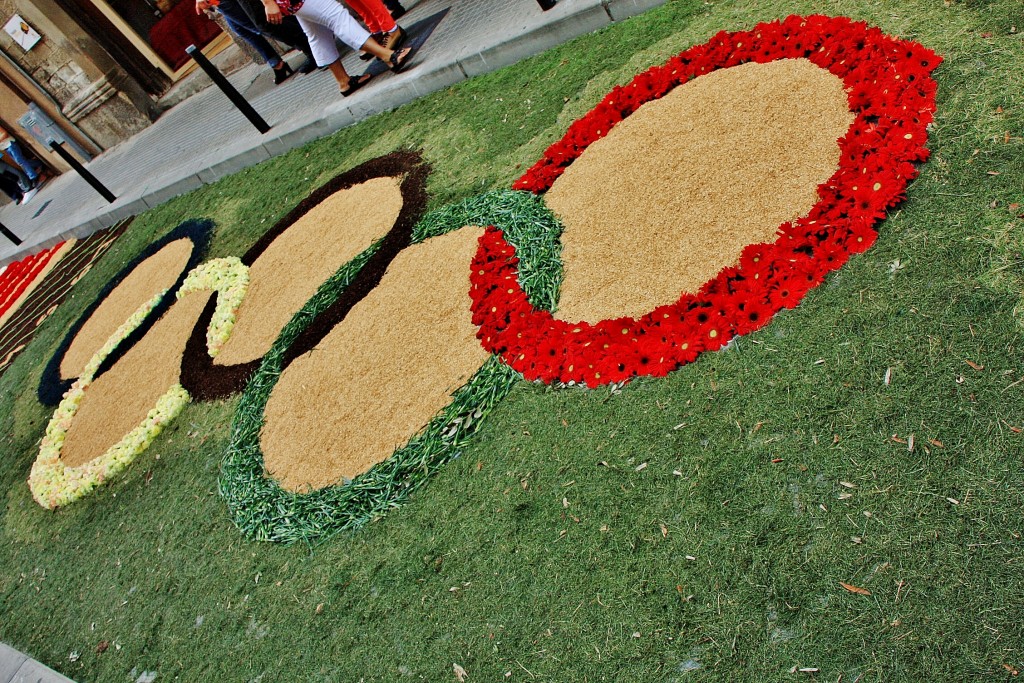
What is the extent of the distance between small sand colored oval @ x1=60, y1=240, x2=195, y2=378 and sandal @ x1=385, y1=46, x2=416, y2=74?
2.89 metres

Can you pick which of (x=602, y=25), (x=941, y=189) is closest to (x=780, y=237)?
(x=941, y=189)

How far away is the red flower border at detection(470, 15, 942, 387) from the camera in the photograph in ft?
Result: 10.0

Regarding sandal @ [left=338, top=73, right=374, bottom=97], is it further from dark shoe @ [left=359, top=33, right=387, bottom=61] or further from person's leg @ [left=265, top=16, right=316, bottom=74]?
person's leg @ [left=265, top=16, right=316, bottom=74]

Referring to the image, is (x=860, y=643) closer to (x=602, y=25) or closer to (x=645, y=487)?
(x=645, y=487)

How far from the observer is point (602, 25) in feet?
18.5

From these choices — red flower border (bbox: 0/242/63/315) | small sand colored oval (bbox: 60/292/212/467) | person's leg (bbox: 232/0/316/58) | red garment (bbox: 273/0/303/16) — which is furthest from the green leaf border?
red flower border (bbox: 0/242/63/315)

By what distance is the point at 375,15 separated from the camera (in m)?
7.39

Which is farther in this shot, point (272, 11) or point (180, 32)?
point (180, 32)

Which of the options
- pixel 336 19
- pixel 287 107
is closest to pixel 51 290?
pixel 287 107

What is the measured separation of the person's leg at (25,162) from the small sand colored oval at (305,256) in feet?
50.7

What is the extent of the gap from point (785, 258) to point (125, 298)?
698 cm

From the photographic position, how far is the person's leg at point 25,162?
17.1 metres

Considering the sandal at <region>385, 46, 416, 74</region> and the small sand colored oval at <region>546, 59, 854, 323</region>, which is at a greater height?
the sandal at <region>385, 46, 416, 74</region>

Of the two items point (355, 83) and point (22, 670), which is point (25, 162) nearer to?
point (355, 83)
